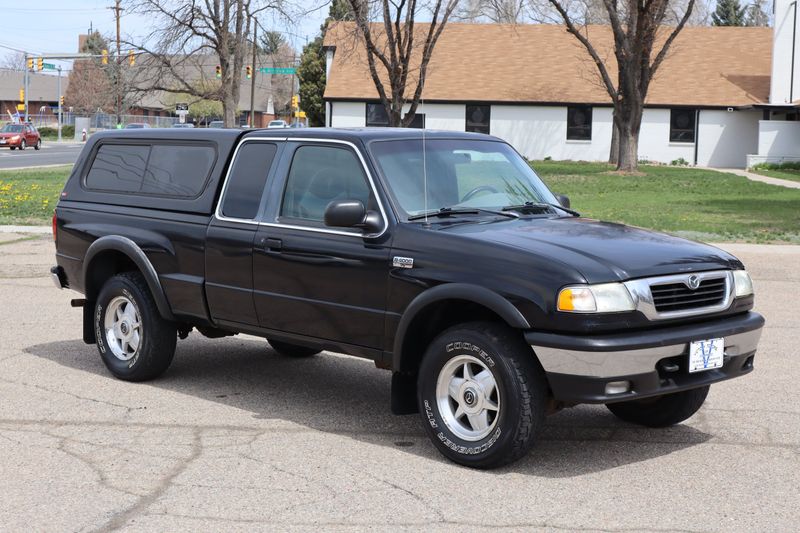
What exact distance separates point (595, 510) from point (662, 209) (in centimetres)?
2153

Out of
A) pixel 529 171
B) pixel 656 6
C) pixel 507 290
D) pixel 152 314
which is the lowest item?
pixel 152 314

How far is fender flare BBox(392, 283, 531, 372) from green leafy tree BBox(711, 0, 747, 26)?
8919 centimetres

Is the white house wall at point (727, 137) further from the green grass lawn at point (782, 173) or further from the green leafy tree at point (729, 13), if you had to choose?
the green leafy tree at point (729, 13)

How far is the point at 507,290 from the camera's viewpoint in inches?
226

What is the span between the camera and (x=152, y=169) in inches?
319

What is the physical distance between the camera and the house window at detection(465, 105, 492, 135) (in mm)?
54844

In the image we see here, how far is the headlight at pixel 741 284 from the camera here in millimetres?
6219

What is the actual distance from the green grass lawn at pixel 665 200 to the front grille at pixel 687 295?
44.4 feet

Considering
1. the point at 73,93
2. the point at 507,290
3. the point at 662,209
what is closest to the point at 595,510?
the point at 507,290

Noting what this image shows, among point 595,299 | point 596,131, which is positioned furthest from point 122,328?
point 596,131

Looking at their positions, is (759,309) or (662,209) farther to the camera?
(662,209)

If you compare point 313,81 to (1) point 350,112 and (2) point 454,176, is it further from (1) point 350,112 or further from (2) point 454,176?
(2) point 454,176

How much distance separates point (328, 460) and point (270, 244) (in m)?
1.55

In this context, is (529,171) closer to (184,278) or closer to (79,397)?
(184,278)
